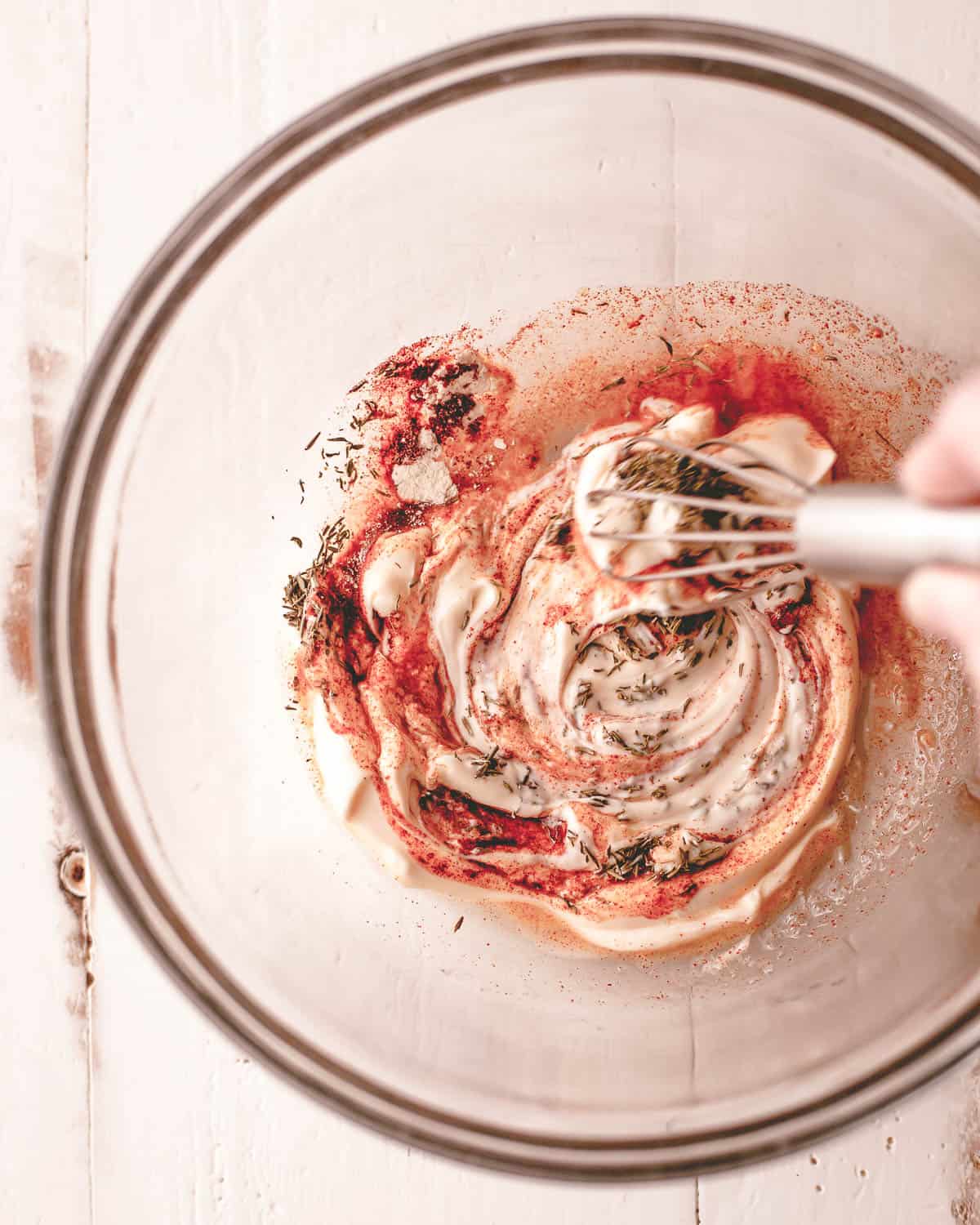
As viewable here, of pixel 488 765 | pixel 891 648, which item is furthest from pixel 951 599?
pixel 488 765

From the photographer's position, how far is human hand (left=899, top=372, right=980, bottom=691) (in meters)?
0.62

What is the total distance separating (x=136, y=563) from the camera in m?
0.90

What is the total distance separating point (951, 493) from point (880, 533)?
0.06 m

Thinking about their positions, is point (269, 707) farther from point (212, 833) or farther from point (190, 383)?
point (190, 383)

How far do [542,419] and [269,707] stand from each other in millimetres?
394

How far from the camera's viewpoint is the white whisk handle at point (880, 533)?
1.97 feet

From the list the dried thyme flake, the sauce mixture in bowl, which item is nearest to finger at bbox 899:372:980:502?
the sauce mixture in bowl

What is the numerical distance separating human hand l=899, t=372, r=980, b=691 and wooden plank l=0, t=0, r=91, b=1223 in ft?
3.01

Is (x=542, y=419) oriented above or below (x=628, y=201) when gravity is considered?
below

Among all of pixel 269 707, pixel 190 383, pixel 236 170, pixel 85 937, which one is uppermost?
pixel 236 170

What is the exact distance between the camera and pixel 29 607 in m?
1.18

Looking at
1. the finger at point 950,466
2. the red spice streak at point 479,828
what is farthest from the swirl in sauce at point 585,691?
the finger at point 950,466

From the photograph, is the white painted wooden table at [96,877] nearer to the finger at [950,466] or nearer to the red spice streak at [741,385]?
the red spice streak at [741,385]

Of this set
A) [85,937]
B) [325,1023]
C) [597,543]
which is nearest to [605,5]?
[597,543]
